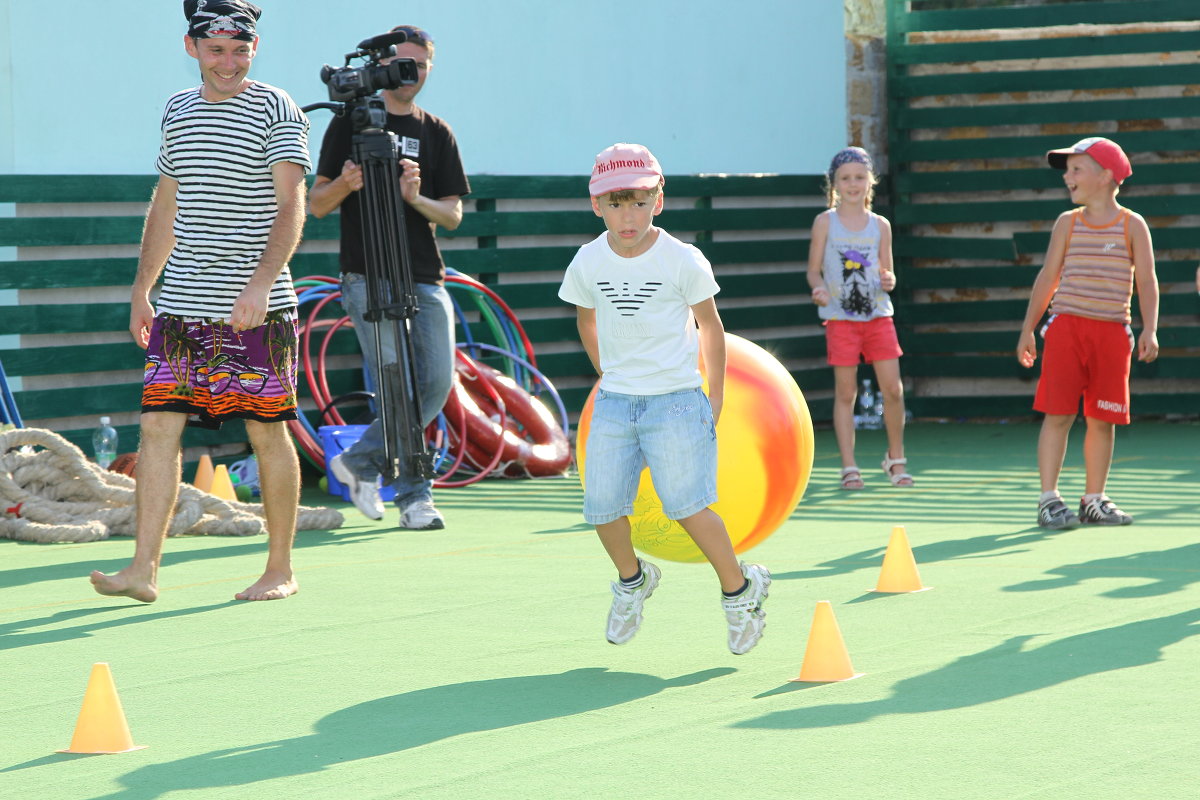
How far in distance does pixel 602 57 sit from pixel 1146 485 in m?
5.41

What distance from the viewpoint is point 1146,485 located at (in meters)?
9.88

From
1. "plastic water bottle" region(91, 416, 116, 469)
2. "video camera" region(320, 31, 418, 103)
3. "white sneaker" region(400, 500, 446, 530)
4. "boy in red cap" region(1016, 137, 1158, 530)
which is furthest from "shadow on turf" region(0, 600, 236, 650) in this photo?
"boy in red cap" region(1016, 137, 1158, 530)

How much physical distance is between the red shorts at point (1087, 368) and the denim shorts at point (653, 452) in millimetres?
3516

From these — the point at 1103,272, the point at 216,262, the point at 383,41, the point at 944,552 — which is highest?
the point at 383,41

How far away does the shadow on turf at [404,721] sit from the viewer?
3916 millimetres

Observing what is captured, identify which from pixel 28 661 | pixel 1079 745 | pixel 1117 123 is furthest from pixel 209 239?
pixel 1117 123

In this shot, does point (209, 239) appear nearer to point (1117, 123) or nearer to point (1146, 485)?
point (1146, 485)

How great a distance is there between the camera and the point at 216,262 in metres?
6.23

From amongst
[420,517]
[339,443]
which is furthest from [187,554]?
[339,443]

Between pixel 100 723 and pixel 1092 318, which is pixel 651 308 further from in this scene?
pixel 1092 318

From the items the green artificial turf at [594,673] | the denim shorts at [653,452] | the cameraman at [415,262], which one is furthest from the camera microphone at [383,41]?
the denim shorts at [653,452]

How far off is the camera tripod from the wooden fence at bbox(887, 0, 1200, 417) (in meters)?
7.41

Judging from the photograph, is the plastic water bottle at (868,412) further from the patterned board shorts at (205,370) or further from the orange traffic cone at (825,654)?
the orange traffic cone at (825,654)

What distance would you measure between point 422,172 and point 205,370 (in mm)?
2589
